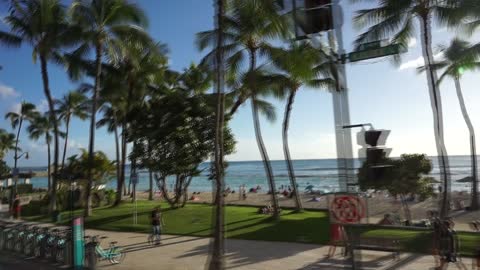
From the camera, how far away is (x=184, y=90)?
1238 inches

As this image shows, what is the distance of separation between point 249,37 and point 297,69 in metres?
3.18

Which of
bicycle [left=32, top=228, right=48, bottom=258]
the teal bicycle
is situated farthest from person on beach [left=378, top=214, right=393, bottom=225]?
bicycle [left=32, top=228, right=48, bottom=258]

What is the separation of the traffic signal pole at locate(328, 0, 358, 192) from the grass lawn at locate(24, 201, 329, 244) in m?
10.2

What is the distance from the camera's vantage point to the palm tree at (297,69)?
19827mm

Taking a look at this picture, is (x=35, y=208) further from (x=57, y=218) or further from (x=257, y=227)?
(x=257, y=227)

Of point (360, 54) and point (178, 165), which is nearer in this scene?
point (360, 54)

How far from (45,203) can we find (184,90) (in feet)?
40.5

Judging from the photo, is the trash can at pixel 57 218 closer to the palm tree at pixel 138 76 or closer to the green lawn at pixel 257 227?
the green lawn at pixel 257 227

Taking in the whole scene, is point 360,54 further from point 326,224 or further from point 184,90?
point 184,90

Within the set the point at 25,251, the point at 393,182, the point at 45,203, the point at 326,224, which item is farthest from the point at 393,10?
the point at 45,203

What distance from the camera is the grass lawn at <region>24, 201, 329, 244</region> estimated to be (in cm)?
1791

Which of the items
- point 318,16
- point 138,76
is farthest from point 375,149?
point 138,76

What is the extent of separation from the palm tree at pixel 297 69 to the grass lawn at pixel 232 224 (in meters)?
4.88

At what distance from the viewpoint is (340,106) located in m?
6.55
